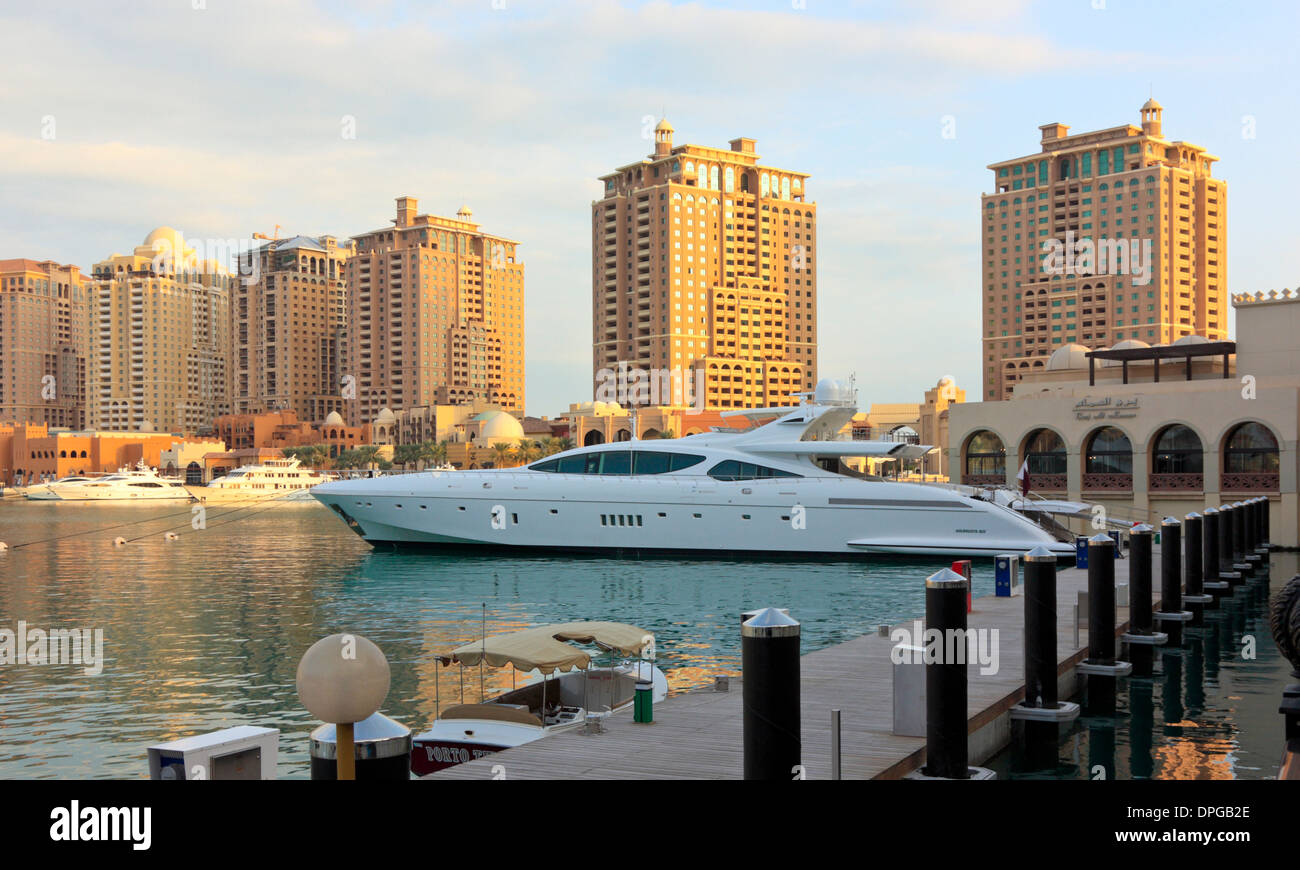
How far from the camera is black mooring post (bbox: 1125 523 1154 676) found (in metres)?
17.9

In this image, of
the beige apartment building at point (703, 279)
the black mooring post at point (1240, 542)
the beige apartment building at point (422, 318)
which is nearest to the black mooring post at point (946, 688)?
the black mooring post at point (1240, 542)

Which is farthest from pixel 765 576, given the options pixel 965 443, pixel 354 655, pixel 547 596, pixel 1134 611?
pixel 354 655

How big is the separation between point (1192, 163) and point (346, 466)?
123 meters

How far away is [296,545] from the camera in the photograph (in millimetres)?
54281

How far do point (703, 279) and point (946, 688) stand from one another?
142447 mm

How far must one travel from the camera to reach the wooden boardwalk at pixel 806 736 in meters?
9.41

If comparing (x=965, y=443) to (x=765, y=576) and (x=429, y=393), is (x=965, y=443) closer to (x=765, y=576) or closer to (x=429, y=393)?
(x=765, y=576)

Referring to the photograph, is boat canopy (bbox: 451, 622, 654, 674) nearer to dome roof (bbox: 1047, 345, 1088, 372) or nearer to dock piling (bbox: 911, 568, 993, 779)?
dock piling (bbox: 911, 568, 993, 779)

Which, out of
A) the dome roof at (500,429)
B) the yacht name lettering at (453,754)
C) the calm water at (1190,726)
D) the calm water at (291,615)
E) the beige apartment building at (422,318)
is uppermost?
the beige apartment building at (422,318)

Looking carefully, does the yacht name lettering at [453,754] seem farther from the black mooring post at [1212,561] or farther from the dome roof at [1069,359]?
the dome roof at [1069,359]

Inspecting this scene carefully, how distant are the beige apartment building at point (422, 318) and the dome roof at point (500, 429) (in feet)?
120

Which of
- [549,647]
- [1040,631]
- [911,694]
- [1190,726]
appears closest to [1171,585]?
[1190,726]

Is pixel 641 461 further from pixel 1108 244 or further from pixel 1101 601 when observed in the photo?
pixel 1108 244

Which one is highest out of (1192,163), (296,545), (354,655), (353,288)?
(1192,163)
